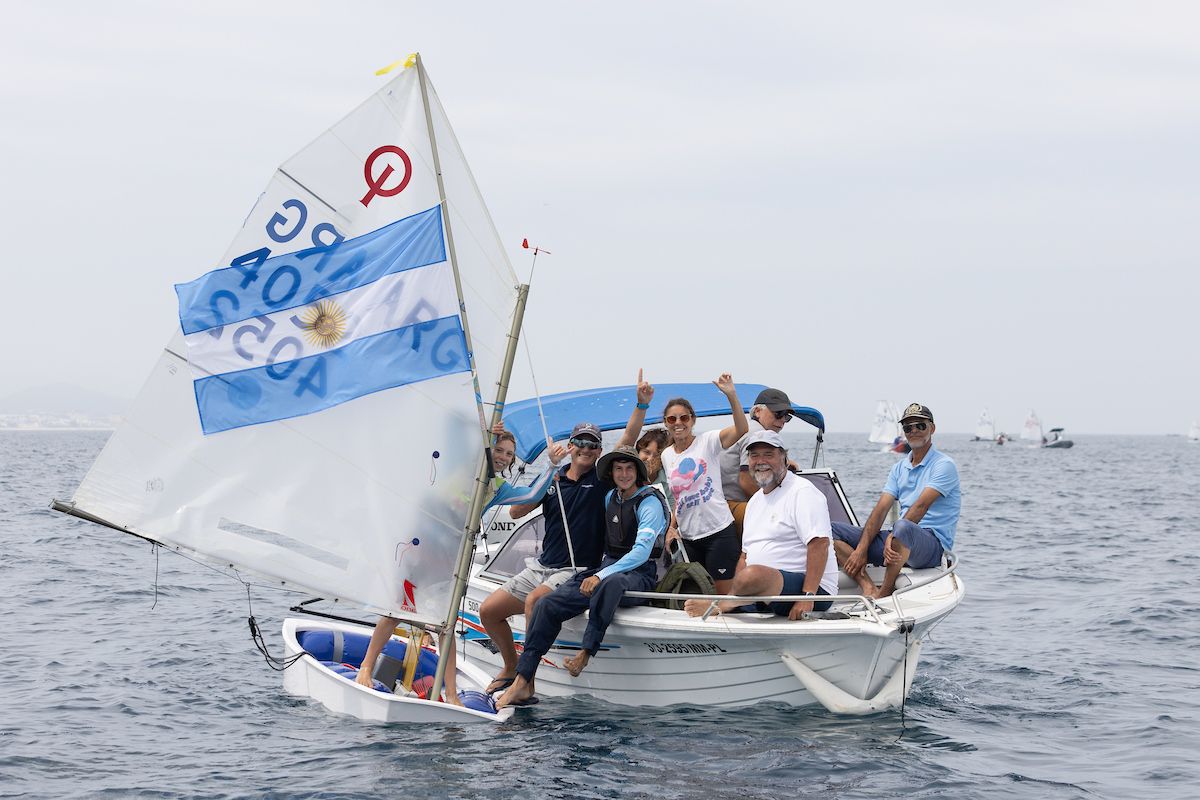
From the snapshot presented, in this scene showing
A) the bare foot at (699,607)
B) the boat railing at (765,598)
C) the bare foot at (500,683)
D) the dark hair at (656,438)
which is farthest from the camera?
the dark hair at (656,438)

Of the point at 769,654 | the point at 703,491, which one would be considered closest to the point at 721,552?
the point at 703,491

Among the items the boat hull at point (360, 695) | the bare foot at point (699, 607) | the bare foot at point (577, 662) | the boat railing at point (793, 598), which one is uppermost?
the boat railing at point (793, 598)

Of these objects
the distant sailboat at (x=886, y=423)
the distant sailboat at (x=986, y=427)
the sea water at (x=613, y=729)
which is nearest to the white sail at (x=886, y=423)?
the distant sailboat at (x=886, y=423)

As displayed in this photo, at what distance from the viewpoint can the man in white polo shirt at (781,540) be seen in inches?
379

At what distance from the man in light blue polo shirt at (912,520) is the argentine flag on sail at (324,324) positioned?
405 cm

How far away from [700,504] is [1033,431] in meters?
146

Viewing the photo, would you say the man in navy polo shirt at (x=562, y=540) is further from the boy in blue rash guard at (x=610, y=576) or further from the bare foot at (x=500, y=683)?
the boy in blue rash guard at (x=610, y=576)

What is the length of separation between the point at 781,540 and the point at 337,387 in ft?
12.9

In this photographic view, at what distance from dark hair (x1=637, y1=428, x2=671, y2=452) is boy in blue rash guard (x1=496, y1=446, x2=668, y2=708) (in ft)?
2.57

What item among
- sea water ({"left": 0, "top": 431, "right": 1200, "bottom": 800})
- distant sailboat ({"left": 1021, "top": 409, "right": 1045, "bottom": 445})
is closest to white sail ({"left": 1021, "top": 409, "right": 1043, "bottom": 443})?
distant sailboat ({"left": 1021, "top": 409, "right": 1045, "bottom": 445})

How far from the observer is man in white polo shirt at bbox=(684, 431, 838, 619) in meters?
9.63

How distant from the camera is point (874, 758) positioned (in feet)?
29.9

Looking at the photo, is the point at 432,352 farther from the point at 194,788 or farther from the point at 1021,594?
the point at 1021,594

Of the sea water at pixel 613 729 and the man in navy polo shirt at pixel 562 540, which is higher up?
the man in navy polo shirt at pixel 562 540
